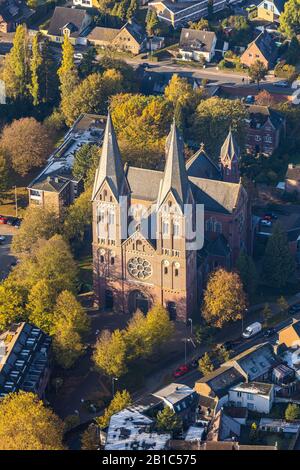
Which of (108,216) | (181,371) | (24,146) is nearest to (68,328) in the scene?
(181,371)

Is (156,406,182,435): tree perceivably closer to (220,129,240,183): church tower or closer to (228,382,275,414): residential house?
(228,382,275,414): residential house

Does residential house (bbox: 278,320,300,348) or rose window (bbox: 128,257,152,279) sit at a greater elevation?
rose window (bbox: 128,257,152,279)

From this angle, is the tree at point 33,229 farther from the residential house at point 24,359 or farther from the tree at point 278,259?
the tree at point 278,259

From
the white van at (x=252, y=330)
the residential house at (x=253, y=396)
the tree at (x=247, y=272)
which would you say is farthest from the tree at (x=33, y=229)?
the residential house at (x=253, y=396)

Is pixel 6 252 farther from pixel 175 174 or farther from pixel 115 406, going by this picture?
pixel 115 406

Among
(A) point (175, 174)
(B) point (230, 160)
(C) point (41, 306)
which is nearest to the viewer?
(A) point (175, 174)

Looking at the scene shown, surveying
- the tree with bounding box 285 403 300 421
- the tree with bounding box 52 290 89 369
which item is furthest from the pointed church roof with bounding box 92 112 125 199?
the tree with bounding box 285 403 300 421
